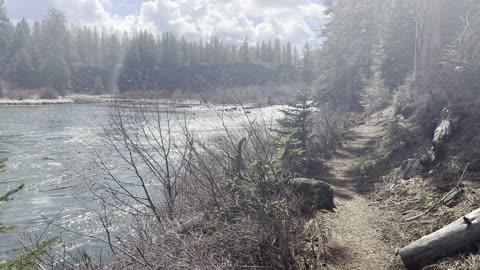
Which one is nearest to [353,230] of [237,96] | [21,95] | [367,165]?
[237,96]

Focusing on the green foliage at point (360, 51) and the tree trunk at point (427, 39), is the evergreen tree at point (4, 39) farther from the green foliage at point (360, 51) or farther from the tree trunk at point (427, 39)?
the tree trunk at point (427, 39)

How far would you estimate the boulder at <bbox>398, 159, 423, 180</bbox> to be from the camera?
7.48 meters

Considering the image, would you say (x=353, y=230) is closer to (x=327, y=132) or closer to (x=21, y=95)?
(x=327, y=132)

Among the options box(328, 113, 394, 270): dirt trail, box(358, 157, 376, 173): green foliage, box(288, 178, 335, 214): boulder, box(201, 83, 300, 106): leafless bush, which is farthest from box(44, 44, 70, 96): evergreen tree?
box(288, 178, 335, 214): boulder

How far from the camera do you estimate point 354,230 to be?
20.7 ft

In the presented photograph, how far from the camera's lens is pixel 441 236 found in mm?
4363

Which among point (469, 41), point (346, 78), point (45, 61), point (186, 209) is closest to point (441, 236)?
point (186, 209)

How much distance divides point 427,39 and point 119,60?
114898 millimetres

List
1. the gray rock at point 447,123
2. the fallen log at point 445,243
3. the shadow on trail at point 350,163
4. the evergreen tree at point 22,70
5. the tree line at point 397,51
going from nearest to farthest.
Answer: the fallen log at point 445,243 → the gray rock at point 447,123 → the shadow on trail at point 350,163 → the tree line at point 397,51 → the evergreen tree at point 22,70

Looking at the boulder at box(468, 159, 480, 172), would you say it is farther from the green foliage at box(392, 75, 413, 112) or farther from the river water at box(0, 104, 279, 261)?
the green foliage at box(392, 75, 413, 112)

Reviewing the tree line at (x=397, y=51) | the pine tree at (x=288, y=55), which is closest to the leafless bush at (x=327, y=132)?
the tree line at (x=397, y=51)

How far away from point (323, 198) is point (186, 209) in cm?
246

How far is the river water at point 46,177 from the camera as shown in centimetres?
1097

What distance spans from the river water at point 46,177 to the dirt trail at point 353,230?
2.67m
